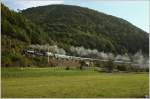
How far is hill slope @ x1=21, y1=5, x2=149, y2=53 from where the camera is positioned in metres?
6.10

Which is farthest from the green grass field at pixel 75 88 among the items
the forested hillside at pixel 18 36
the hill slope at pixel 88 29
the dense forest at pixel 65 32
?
the hill slope at pixel 88 29

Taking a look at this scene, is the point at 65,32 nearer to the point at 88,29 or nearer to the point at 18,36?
the point at 88,29

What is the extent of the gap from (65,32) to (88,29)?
806mm

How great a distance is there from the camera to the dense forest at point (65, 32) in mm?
5949

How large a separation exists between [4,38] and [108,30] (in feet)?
6.93

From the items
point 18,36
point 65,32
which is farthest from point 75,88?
point 65,32

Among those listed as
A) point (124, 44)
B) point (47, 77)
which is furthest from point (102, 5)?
point (47, 77)

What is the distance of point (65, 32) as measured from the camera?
26.5 feet

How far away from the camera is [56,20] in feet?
27.8

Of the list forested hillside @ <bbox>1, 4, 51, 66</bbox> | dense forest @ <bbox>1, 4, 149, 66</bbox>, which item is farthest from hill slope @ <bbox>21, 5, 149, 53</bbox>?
forested hillside @ <bbox>1, 4, 51, 66</bbox>

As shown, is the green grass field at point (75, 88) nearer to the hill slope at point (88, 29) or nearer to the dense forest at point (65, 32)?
the dense forest at point (65, 32)

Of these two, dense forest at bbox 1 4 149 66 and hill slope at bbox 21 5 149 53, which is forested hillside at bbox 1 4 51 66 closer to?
dense forest at bbox 1 4 149 66

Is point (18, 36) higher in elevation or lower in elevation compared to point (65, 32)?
lower

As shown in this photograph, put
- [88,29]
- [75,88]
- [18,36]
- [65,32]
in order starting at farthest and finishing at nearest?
1. [65,32]
2. [88,29]
3. [18,36]
4. [75,88]
